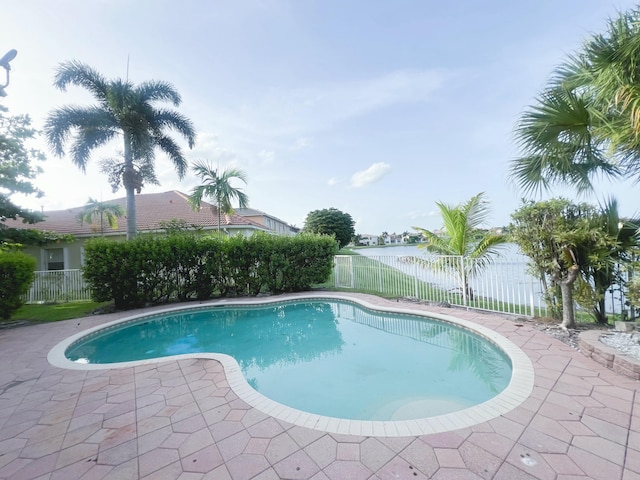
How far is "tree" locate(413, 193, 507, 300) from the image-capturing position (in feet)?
26.4

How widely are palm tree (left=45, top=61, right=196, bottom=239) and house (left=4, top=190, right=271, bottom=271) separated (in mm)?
3698

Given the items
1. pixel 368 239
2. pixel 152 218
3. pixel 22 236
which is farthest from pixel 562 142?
pixel 368 239

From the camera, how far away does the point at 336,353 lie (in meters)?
5.52

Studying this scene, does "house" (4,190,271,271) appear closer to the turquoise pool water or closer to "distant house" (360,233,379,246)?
the turquoise pool water

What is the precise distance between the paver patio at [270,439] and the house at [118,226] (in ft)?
38.2

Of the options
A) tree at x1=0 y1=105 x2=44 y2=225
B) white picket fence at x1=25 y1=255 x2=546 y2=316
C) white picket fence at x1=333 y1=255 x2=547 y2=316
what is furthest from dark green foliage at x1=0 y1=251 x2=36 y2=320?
white picket fence at x1=333 y1=255 x2=547 y2=316

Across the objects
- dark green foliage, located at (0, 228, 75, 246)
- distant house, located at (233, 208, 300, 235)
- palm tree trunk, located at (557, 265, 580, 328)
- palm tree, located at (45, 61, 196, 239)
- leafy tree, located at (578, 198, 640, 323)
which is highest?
palm tree, located at (45, 61, 196, 239)

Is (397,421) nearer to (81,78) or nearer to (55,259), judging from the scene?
(81,78)

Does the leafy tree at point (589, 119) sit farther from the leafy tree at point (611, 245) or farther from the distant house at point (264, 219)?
the distant house at point (264, 219)

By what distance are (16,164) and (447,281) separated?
16.0 meters

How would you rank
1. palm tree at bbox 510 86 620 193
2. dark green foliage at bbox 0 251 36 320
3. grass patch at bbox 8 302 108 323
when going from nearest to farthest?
palm tree at bbox 510 86 620 193 → dark green foliage at bbox 0 251 36 320 → grass patch at bbox 8 302 108 323

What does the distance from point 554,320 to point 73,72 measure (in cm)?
1834

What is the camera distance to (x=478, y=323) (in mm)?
5719

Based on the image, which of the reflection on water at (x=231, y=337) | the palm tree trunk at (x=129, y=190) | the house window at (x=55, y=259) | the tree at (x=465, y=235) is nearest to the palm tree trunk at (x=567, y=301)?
the tree at (x=465, y=235)
